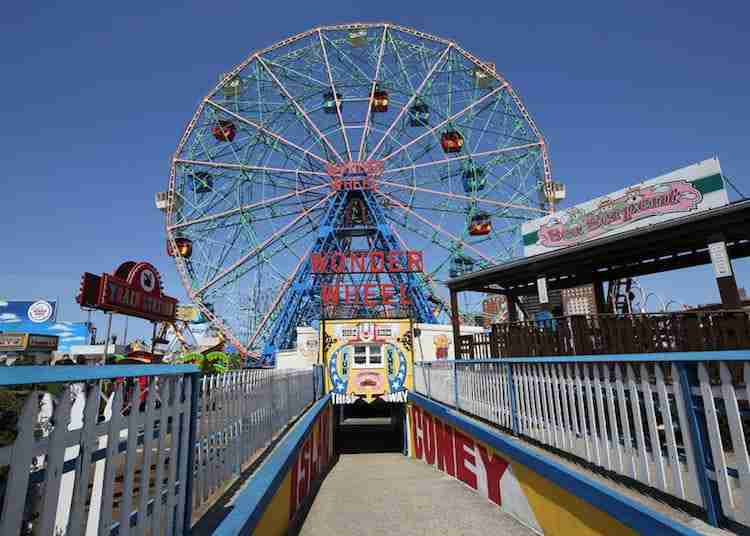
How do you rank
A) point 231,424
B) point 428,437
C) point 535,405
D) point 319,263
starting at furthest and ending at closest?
point 319,263 < point 428,437 < point 535,405 < point 231,424

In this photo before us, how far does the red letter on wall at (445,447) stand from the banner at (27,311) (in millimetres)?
48314

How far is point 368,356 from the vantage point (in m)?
14.0

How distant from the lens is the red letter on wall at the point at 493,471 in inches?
183

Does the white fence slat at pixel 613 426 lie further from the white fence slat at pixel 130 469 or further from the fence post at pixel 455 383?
the fence post at pixel 455 383

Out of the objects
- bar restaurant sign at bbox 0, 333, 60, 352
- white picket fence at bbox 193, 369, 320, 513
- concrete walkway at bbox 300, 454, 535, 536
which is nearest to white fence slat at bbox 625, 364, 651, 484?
concrete walkway at bbox 300, 454, 535, 536

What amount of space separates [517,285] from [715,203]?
Result: 20.9 ft

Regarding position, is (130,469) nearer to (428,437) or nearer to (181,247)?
(428,437)

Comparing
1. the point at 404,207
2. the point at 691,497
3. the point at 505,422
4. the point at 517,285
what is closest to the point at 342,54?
the point at 404,207

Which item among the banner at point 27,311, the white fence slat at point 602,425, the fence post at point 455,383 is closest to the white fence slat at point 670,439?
the white fence slat at point 602,425

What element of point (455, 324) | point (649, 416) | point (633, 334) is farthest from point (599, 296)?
point (649, 416)

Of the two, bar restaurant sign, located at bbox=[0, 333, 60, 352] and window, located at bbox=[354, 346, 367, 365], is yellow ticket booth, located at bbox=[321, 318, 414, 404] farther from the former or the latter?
bar restaurant sign, located at bbox=[0, 333, 60, 352]

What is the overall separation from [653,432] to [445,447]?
18.6ft

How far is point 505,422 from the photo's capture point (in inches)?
199

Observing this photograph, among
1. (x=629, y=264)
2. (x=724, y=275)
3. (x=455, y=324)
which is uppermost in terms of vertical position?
(x=629, y=264)
